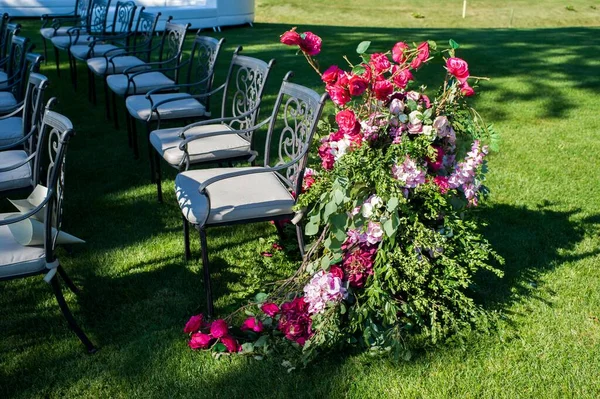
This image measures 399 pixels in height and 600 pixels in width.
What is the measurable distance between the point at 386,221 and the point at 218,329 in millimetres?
906

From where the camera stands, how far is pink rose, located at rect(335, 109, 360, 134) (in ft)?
9.19

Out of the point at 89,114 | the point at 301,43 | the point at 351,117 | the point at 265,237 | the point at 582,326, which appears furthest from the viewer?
the point at 89,114

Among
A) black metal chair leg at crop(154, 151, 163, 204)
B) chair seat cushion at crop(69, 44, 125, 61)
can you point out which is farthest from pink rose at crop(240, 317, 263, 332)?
chair seat cushion at crop(69, 44, 125, 61)

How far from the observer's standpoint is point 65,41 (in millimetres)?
8008

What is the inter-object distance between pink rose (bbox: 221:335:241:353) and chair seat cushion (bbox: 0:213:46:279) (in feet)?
2.77

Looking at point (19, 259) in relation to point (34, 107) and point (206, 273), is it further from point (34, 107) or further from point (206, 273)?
point (34, 107)

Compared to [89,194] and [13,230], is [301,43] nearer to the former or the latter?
[13,230]

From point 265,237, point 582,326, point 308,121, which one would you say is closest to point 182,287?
point 265,237

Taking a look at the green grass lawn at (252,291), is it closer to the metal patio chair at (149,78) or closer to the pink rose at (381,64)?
the metal patio chair at (149,78)

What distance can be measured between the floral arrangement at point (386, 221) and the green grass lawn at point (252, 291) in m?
0.13

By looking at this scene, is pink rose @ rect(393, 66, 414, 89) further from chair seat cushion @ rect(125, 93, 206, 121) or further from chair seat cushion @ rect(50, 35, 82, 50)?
chair seat cushion @ rect(50, 35, 82, 50)

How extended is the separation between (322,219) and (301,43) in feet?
2.70

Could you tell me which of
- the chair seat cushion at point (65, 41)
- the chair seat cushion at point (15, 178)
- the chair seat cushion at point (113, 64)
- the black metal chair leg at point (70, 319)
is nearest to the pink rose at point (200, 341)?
the black metal chair leg at point (70, 319)

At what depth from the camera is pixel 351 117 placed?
9.18 feet
